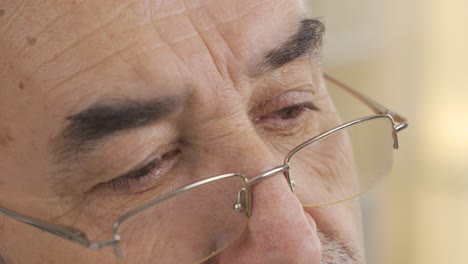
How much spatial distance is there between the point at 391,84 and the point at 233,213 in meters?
1.64

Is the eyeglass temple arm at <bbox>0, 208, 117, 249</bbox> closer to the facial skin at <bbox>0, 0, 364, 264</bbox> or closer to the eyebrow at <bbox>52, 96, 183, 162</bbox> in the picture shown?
the facial skin at <bbox>0, 0, 364, 264</bbox>

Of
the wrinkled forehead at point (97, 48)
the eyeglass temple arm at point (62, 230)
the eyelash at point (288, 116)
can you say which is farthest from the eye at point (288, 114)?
the eyeglass temple arm at point (62, 230)

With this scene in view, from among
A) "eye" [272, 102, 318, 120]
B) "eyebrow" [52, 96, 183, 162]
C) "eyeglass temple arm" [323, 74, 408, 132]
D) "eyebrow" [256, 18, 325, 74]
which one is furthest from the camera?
"eyeglass temple arm" [323, 74, 408, 132]

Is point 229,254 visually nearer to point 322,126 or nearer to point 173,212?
point 173,212

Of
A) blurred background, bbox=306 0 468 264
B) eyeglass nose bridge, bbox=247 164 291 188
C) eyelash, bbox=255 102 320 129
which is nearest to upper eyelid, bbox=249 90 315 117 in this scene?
eyelash, bbox=255 102 320 129

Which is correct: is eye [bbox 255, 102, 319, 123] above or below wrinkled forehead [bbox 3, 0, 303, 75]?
below

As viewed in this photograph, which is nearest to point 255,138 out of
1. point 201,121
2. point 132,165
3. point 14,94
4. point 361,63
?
point 201,121

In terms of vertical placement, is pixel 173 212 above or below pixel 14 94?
below

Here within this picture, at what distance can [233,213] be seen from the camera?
1070 mm

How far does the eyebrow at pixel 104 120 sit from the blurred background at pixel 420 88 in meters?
1.56

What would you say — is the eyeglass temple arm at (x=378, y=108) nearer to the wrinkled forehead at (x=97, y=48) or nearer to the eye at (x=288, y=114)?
the eye at (x=288, y=114)

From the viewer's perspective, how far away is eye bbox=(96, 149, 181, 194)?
3.53 ft

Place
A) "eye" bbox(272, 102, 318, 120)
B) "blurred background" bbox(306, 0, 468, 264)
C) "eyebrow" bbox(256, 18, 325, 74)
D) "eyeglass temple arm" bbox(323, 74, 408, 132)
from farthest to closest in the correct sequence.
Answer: "blurred background" bbox(306, 0, 468, 264), "eyeglass temple arm" bbox(323, 74, 408, 132), "eye" bbox(272, 102, 318, 120), "eyebrow" bbox(256, 18, 325, 74)

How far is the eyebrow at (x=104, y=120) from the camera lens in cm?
99
